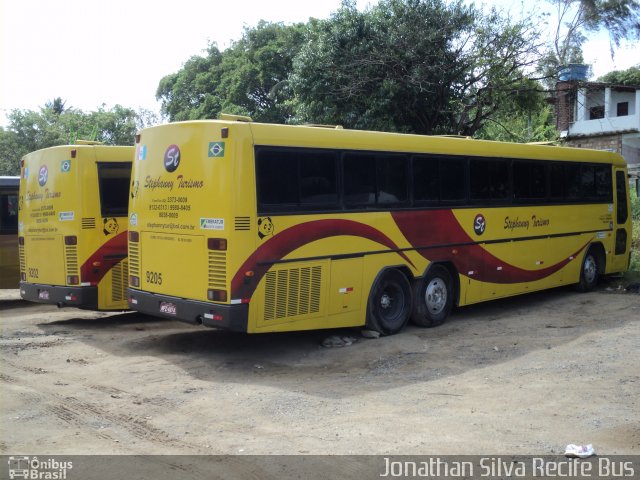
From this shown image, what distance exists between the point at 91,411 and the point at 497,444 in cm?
385

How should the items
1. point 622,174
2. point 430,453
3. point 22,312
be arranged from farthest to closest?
point 622,174
point 22,312
point 430,453

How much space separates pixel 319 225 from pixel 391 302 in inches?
85.0

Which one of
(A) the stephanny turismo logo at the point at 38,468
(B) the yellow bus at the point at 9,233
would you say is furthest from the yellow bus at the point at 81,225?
(A) the stephanny turismo logo at the point at 38,468

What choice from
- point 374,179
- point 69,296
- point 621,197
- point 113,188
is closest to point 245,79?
point 621,197

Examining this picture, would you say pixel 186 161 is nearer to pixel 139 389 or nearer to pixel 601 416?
pixel 139 389

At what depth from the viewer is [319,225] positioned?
8.64 m

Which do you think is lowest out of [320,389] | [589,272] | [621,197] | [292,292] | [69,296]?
[320,389]

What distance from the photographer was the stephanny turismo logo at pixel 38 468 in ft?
15.6

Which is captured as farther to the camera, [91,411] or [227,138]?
[227,138]

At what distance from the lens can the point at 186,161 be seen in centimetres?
825

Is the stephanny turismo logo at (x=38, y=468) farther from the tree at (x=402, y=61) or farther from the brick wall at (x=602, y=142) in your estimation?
the brick wall at (x=602, y=142)

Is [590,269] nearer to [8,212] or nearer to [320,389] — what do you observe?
[320,389]

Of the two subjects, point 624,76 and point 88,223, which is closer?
point 88,223

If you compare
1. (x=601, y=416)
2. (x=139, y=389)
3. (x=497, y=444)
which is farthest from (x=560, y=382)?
(x=139, y=389)
